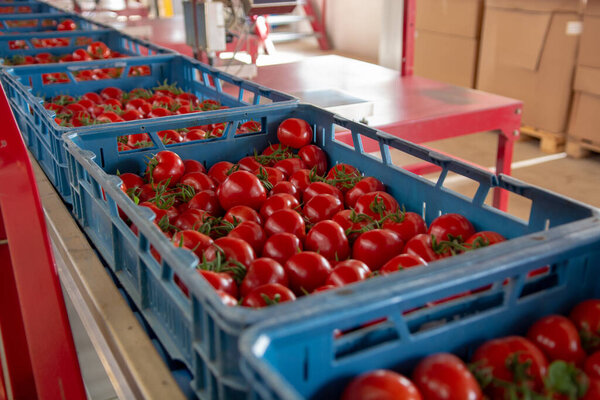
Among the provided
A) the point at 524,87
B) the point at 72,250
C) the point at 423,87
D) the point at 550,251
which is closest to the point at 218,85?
the point at 72,250

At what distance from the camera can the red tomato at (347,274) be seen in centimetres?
108

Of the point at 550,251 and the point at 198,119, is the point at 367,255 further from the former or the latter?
the point at 198,119

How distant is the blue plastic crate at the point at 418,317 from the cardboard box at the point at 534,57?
405cm

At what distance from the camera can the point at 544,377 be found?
2.72 feet

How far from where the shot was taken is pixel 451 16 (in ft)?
18.4

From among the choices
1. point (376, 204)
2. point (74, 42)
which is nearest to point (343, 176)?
point (376, 204)

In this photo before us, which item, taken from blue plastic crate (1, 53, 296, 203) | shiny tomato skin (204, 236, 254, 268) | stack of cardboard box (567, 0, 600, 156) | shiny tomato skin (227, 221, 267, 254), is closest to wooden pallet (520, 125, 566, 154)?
stack of cardboard box (567, 0, 600, 156)

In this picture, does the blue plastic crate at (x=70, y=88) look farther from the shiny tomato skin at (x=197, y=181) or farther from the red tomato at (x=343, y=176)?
the red tomato at (x=343, y=176)

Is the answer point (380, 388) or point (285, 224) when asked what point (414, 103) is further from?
point (380, 388)

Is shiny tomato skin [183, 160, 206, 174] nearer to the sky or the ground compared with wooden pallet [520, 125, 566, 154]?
nearer to the sky

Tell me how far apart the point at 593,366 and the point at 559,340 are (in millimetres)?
57

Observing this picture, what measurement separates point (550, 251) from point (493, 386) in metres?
0.22

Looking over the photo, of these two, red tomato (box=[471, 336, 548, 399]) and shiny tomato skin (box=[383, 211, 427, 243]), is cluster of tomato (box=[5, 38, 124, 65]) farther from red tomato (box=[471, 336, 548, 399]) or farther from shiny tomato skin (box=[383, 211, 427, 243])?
red tomato (box=[471, 336, 548, 399])

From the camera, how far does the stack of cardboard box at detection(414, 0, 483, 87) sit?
17.9ft
